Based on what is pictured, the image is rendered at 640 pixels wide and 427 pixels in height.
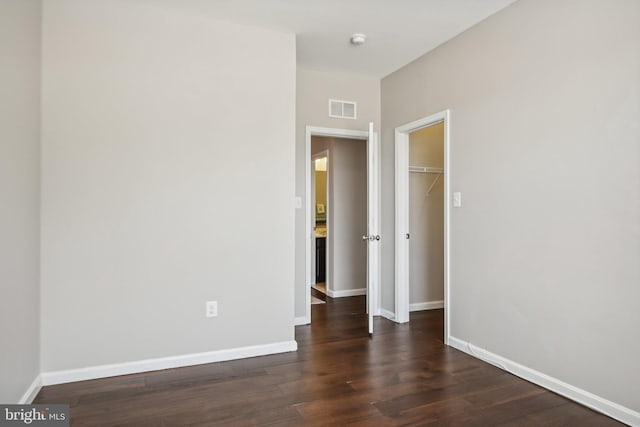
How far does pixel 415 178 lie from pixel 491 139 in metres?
1.61

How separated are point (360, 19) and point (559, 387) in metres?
2.96

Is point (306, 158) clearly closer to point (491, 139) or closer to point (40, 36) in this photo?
point (491, 139)

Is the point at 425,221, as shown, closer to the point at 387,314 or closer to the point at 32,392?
the point at 387,314

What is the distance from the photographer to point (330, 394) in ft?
8.20

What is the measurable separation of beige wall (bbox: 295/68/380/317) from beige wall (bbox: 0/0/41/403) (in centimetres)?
224

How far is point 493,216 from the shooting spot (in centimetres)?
301

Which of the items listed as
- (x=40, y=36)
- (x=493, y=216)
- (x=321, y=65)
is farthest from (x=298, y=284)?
(x=40, y=36)

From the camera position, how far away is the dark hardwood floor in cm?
221

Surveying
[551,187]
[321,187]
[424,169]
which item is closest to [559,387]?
[551,187]

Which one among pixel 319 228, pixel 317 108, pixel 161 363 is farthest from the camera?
pixel 319 228

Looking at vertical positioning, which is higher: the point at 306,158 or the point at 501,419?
the point at 306,158

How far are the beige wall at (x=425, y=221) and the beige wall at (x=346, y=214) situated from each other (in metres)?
1.13

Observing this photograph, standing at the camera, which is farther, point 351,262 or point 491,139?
point 351,262

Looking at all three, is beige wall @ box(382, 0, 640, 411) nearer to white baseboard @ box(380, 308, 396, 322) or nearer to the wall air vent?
white baseboard @ box(380, 308, 396, 322)
